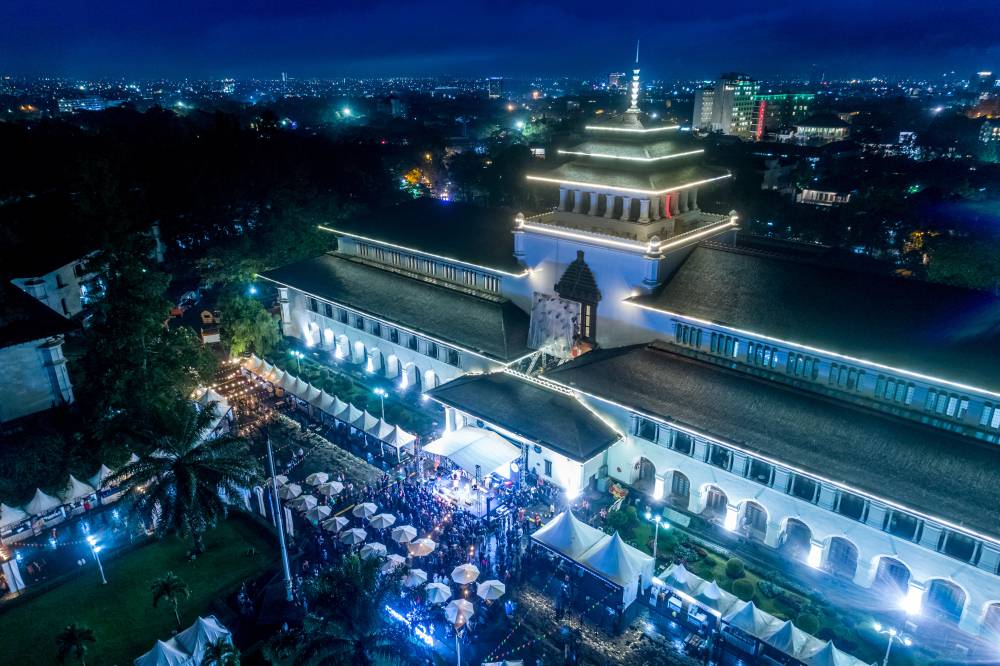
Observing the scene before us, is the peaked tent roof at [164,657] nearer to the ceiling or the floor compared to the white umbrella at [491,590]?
nearer to the ceiling

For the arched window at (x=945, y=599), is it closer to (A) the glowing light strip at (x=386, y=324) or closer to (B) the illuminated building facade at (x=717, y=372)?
(B) the illuminated building facade at (x=717, y=372)

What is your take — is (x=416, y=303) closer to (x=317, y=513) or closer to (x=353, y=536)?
(x=317, y=513)

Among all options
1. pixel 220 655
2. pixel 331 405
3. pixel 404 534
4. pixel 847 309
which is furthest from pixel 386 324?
pixel 847 309

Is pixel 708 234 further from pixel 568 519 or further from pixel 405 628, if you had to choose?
pixel 405 628

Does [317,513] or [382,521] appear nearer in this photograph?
[382,521]

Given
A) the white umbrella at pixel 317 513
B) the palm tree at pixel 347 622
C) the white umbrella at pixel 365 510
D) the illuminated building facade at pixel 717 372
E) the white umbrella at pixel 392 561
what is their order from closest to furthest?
the palm tree at pixel 347 622 → the illuminated building facade at pixel 717 372 → the white umbrella at pixel 392 561 → the white umbrella at pixel 365 510 → the white umbrella at pixel 317 513

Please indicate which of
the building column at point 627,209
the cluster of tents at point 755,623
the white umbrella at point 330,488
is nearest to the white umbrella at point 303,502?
the white umbrella at point 330,488

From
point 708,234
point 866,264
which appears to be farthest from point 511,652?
point 866,264
